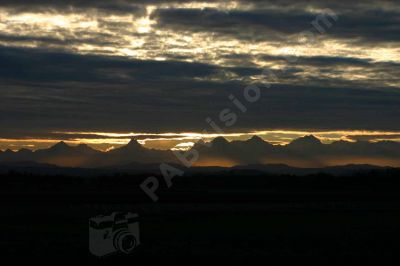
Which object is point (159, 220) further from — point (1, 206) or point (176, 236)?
point (1, 206)

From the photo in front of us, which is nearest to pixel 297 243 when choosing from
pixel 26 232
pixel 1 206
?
pixel 26 232

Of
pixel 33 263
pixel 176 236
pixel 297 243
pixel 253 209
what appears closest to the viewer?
pixel 33 263

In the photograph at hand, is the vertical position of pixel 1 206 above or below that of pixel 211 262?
above

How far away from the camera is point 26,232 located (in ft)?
122

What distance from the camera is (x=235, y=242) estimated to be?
104 ft

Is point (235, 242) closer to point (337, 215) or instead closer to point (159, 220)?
point (159, 220)

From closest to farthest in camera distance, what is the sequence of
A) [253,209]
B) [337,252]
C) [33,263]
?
1. [33,263]
2. [337,252]
3. [253,209]

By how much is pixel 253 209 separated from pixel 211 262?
35184 millimetres

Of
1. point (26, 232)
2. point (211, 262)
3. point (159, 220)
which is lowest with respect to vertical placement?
point (211, 262)

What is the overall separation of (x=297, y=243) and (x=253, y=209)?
94.2 ft

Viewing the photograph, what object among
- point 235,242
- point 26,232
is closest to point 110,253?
point 235,242

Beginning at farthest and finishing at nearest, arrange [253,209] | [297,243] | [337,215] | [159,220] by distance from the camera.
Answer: [253,209] < [337,215] < [159,220] < [297,243]

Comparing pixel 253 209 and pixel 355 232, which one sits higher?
pixel 253 209

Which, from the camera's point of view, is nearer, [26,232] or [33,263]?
[33,263]
